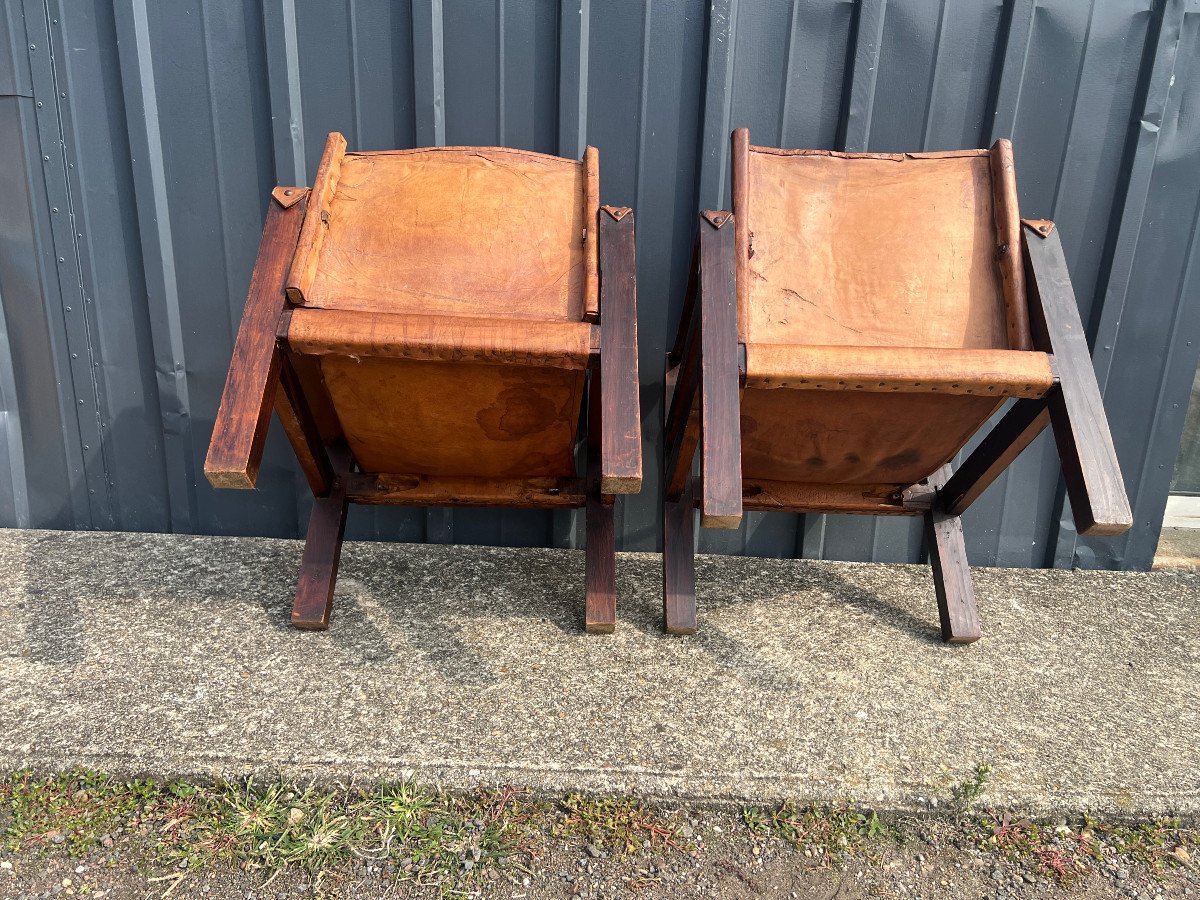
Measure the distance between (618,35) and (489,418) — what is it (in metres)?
1.25

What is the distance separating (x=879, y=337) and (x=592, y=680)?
41.5 inches

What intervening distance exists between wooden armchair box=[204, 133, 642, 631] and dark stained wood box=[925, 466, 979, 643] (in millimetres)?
912

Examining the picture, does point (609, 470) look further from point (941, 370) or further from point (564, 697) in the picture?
point (941, 370)

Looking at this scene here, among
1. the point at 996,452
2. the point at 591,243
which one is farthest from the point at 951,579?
the point at 591,243

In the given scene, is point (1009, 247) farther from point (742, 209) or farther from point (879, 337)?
point (742, 209)

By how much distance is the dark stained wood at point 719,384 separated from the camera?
1471mm

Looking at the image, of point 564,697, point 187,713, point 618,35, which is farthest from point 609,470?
point 618,35

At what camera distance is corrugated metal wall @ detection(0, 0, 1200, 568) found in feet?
7.11

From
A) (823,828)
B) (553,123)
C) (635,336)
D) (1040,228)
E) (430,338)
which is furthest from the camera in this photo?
(553,123)

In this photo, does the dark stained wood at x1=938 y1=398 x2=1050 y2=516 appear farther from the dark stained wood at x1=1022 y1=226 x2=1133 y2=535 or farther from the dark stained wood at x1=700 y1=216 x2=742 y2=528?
the dark stained wood at x1=700 y1=216 x2=742 y2=528

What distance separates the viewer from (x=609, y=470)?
148cm

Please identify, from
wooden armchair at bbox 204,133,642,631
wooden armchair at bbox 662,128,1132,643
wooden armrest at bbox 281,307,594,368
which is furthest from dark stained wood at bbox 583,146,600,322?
wooden armchair at bbox 662,128,1132,643

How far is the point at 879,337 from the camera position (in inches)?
68.5

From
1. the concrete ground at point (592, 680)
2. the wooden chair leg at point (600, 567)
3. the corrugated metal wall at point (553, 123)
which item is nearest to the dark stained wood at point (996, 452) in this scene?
the concrete ground at point (592, 680)
